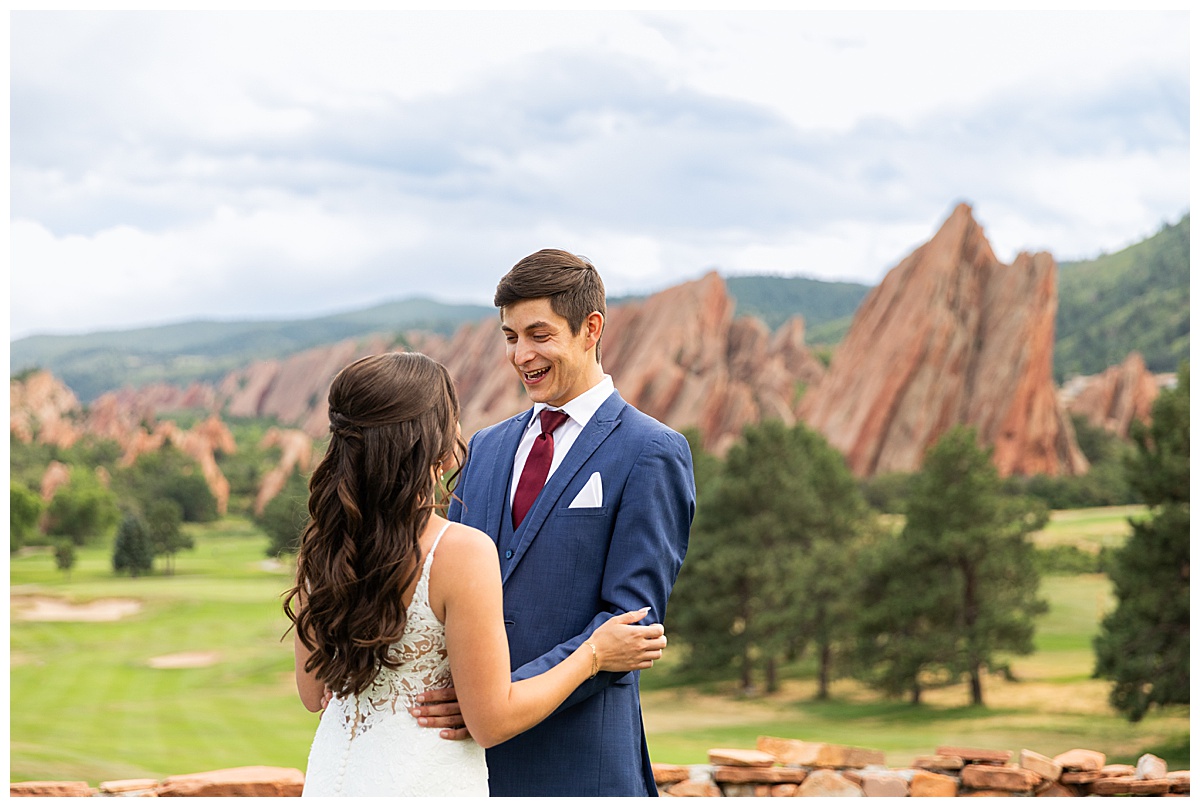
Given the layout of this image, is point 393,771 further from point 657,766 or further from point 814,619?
point 814,619

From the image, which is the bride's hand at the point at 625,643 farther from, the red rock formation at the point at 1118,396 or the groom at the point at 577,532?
the red rock formation at the point at 1118,396

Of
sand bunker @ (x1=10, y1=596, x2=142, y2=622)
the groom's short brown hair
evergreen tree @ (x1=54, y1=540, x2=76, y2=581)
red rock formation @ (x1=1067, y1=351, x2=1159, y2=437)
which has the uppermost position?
the groom's short brown hair

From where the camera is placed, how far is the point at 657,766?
5.54 metres

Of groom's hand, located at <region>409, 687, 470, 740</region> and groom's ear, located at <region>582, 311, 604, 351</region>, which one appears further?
groom's ear, located at <region>582, 311, 604, 351</region>

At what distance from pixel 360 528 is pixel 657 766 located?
416cm

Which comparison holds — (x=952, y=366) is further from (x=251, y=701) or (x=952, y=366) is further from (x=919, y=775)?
(x=919, y=775)

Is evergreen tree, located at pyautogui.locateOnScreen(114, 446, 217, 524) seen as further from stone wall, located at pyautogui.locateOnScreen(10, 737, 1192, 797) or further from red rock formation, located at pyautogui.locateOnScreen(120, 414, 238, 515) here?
stone wall, located at pyautogui.locateOnScreen(10, 737, 1192, 797)

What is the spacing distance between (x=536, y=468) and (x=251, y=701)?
24.9 metres

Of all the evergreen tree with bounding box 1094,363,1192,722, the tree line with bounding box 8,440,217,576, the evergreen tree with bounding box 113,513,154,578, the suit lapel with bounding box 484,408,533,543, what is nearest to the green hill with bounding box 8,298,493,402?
the tree line with bounding box 8,440,217,576

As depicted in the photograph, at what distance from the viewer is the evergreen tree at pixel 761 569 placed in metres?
20.3

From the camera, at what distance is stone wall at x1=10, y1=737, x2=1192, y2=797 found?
5.19 m

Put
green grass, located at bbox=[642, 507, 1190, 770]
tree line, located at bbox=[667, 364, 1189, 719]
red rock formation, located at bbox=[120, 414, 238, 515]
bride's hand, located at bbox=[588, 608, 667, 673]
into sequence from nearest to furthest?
bride's hand, located at bbox=[588, 608, 667, 673] < tree line, located at bbox=[667, 364, 1189, 719] < green grass, located at bbox=[642, 507, 1190, 770] < red rock formation, located at bbox=[120, 414, 238, 515]

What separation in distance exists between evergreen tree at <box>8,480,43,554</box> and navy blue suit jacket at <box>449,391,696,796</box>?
110 feet

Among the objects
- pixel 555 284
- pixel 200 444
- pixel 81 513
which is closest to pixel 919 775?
pixel 555 284
